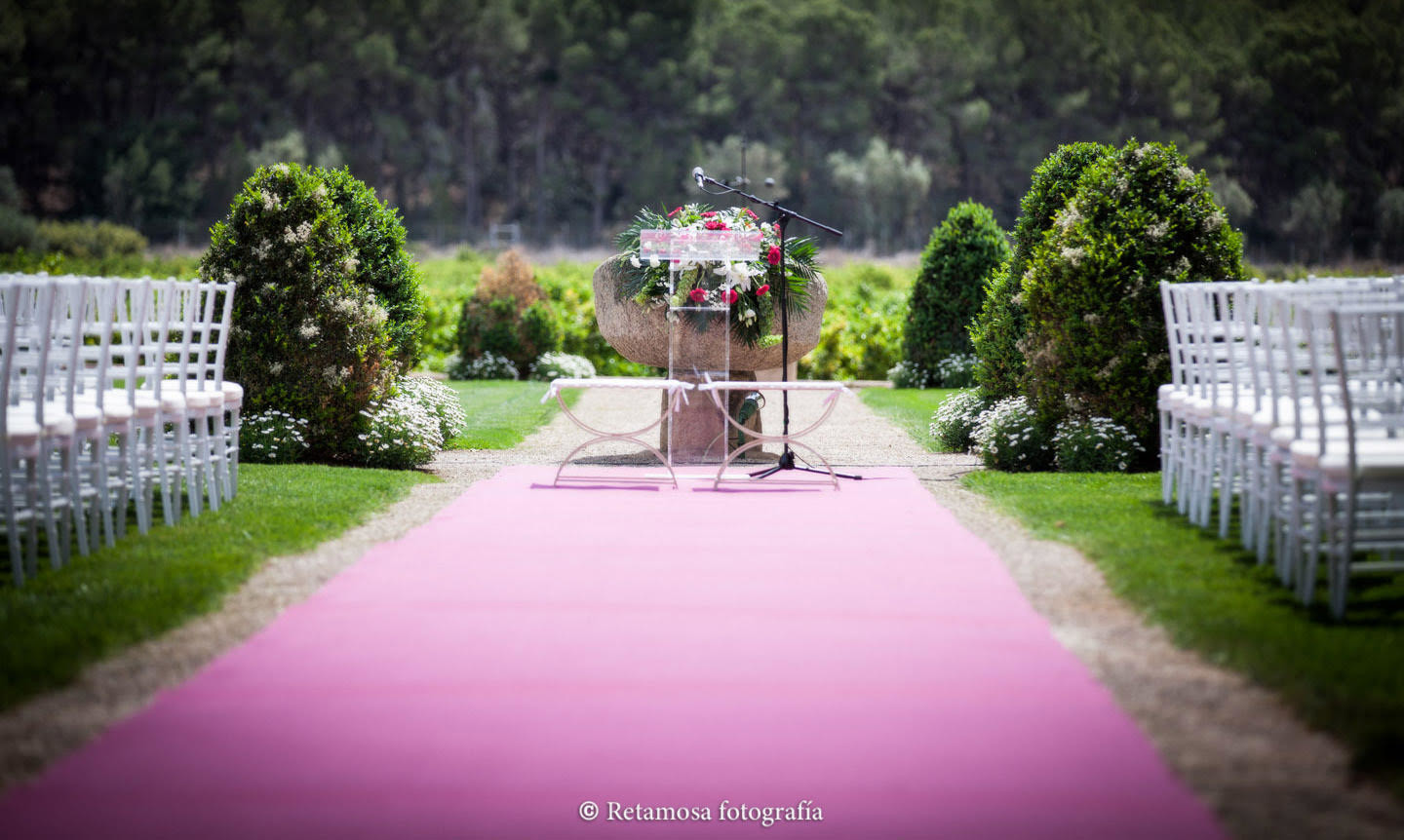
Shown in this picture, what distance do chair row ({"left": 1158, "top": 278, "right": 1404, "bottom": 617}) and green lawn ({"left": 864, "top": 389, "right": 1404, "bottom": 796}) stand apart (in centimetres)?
13

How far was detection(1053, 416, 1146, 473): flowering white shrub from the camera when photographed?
332 inches

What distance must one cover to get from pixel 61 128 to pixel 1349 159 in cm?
4933

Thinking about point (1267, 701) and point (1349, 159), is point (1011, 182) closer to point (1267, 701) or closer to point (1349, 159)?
point (1349, 159)

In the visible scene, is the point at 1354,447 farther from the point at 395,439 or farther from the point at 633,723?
the point at 395,439

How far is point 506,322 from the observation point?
1869cm

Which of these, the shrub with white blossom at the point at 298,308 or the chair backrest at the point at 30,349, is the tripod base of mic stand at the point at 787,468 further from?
the chair backrest at the point at 30,349

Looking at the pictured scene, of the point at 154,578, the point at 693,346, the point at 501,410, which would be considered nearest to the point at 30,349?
the point at 154,578

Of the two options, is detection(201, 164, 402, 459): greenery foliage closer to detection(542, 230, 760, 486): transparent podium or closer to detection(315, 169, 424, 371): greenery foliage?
detection(315, 169, 424, 371): greenery foliage

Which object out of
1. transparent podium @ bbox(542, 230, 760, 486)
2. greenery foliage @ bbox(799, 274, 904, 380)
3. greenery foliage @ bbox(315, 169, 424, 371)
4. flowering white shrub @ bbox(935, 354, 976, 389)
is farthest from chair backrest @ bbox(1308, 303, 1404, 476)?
greenery foliage @ bbox(799, 274, 904, 380)

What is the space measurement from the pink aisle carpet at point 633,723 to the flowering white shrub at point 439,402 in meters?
4.91

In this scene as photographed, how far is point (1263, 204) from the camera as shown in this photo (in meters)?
53.3

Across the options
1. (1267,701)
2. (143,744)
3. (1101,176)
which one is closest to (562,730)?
(143,744)

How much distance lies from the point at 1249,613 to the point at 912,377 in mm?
12857

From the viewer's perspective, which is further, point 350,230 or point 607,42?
A: point 607,42
